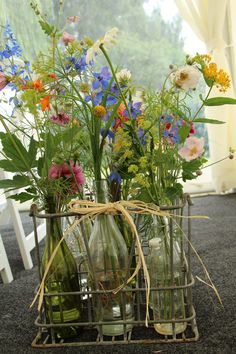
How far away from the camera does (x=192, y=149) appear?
59 cm

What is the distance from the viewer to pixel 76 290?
702 millimetres

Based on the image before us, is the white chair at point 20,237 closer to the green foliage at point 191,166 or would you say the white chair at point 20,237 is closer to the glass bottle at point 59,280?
the glass bottle at point 59,280

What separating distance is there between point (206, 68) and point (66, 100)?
0.22m

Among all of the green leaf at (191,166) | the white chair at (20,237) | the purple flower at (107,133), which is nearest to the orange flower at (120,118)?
the purple flower at (107,133)

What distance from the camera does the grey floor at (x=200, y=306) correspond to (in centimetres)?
67

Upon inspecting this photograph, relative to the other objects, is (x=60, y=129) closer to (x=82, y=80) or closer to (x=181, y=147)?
(x=82, y=80)

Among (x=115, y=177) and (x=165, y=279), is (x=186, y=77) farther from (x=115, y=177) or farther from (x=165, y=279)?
(x=165, y=279)

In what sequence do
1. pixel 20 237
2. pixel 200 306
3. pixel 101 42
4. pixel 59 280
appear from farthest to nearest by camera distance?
1. pixel 20 237
2. pixel 200 306
3. pixel 59 280
4. pixel 101 42

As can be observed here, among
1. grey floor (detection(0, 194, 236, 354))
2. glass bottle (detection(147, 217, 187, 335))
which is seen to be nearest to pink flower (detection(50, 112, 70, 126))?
glass bottle (detection(147, 217, 187, 335))

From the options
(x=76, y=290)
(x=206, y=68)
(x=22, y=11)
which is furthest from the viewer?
(x=22, y=11)

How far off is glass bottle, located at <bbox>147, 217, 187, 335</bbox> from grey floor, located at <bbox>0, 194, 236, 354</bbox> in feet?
0.15

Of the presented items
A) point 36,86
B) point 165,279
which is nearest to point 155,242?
point 165,279

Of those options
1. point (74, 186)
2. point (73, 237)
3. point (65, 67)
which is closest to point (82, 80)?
point (65, 67)

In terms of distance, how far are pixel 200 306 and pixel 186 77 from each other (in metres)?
0.47
